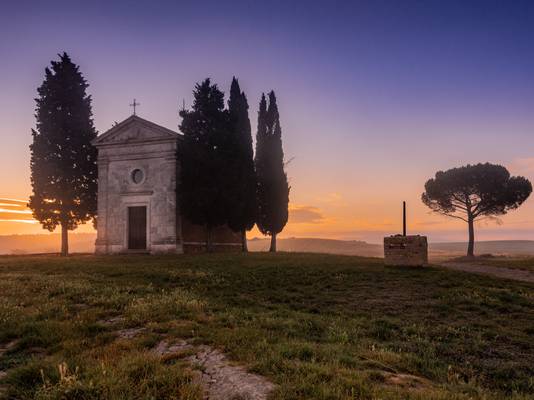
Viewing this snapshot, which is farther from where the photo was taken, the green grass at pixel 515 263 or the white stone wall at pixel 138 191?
the white stone wall at pixel 138 191

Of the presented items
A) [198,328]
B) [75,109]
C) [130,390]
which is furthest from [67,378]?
[75,109]

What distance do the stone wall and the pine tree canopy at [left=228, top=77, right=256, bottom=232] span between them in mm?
14769

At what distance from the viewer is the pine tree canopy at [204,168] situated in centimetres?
3253

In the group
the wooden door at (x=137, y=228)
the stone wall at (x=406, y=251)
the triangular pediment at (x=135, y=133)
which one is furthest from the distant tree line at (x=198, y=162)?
the stone wall at (x=406, y=251)

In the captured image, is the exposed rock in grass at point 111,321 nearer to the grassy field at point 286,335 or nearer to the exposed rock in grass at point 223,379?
the grassy field at point 286,335

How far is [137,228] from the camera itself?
112 feet

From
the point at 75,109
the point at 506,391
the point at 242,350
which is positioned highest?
the point at 75,109

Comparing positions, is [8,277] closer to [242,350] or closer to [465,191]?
[242,350]

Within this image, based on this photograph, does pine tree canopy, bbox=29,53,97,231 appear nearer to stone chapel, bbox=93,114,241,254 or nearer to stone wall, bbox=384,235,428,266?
stone chapel, bbox=93,114,241,254

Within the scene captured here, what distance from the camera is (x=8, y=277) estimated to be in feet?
56.5

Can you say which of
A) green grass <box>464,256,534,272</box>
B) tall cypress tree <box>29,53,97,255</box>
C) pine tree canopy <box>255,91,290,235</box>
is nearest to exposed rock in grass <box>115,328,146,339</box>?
green grass <box>464,256,534,272</box>

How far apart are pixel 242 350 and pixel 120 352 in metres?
2.10

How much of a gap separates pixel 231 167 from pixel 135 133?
880cm

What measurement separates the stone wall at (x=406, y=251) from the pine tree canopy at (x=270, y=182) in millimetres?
17881
